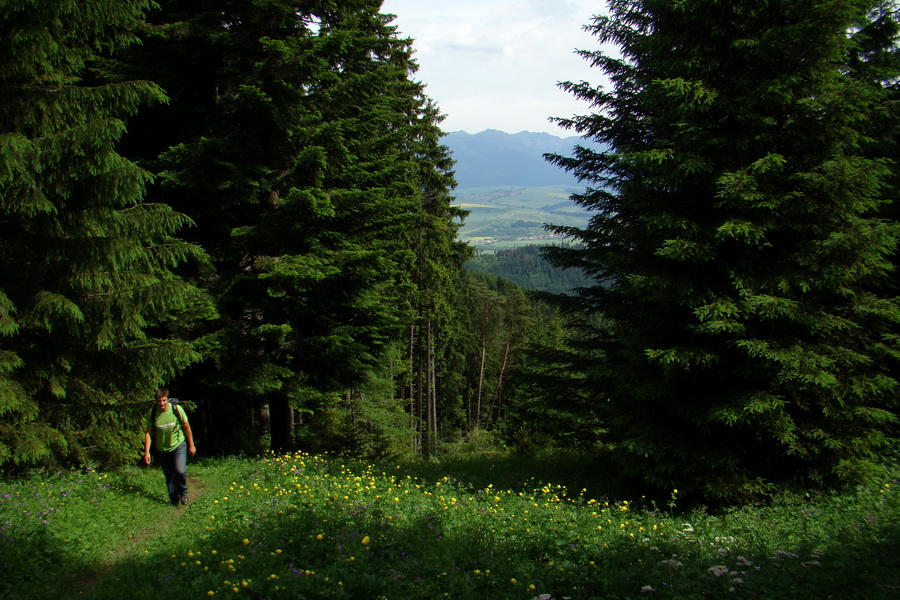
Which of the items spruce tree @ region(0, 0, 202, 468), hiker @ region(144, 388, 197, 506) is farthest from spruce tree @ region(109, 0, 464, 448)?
spruce tree @ region(0, 0, 202, 468)

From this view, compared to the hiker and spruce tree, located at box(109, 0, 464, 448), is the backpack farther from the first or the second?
spruce tree, located at box(109, 0, 464, 448)

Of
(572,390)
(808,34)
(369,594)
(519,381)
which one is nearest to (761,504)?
(572,390)

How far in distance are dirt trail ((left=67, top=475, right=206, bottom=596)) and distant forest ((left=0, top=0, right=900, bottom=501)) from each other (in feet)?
5.82

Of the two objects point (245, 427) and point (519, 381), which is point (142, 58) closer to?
point (245, 427)

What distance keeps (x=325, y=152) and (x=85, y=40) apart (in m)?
4.01

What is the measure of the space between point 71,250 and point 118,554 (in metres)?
3.88

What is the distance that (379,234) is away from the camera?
11.7 meters

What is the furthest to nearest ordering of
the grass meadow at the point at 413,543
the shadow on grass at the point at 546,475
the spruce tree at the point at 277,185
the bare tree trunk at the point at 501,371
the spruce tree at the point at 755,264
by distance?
the bare tree trunk at the point at 501,371
the spruce tree at the point at 277,185
the shadow on grass at the point at 546,475
the spruce tree at the point at 755,264
the grass meadow at the point at 413,543

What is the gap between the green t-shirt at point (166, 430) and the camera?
23.5 feet

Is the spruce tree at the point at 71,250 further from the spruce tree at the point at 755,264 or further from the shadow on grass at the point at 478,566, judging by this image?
the spruce tree at the point at 755,264

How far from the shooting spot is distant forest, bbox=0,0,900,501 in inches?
254

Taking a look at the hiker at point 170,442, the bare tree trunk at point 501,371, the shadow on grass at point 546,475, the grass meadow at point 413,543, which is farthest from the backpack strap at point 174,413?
the bare tree trunk at point 501,371

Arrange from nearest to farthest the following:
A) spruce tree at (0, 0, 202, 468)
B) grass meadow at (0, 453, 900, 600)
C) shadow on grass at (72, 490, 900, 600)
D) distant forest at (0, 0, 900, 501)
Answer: shadow on grass at (72, 490, 900, 600), grass meadow at (0, 453, 900, 600), spruce tree at (0, 0, 202, 468), distant forest at (0, 0, 900, 501)

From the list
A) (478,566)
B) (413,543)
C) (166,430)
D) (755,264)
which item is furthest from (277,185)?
(755,264)
